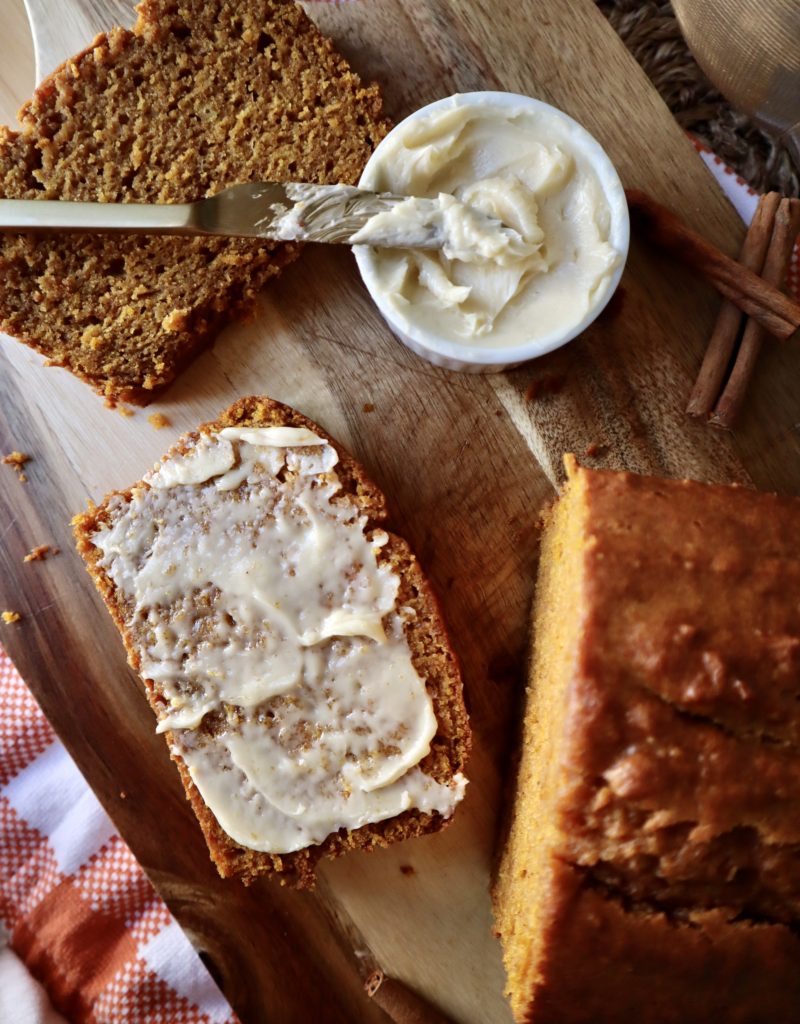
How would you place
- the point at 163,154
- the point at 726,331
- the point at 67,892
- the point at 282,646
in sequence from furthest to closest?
the point at 67,892, the point at 726,331, the point at 163,154, the point at 282,646

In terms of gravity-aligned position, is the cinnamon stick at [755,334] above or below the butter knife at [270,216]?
below

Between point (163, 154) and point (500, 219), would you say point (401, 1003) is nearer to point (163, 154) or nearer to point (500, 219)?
point (500, 219)

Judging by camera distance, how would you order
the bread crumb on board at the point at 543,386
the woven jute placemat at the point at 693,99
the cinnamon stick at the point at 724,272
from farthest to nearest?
the woven jute placemat at the point at 693,99
the bread crumb on board at the point at 543,386
the cinnamon stick at the point at 724,272

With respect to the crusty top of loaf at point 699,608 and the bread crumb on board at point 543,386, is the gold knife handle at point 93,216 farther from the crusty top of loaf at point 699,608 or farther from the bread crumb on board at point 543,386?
the crusty top of loaf at point 699,608

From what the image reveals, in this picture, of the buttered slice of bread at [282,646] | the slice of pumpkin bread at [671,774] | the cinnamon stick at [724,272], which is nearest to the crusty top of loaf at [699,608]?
the slice of pumpkin bread at [671,774]

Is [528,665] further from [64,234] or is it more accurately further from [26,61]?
[26,61]

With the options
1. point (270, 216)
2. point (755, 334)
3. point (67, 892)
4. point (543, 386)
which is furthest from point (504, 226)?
point (67, 892)
